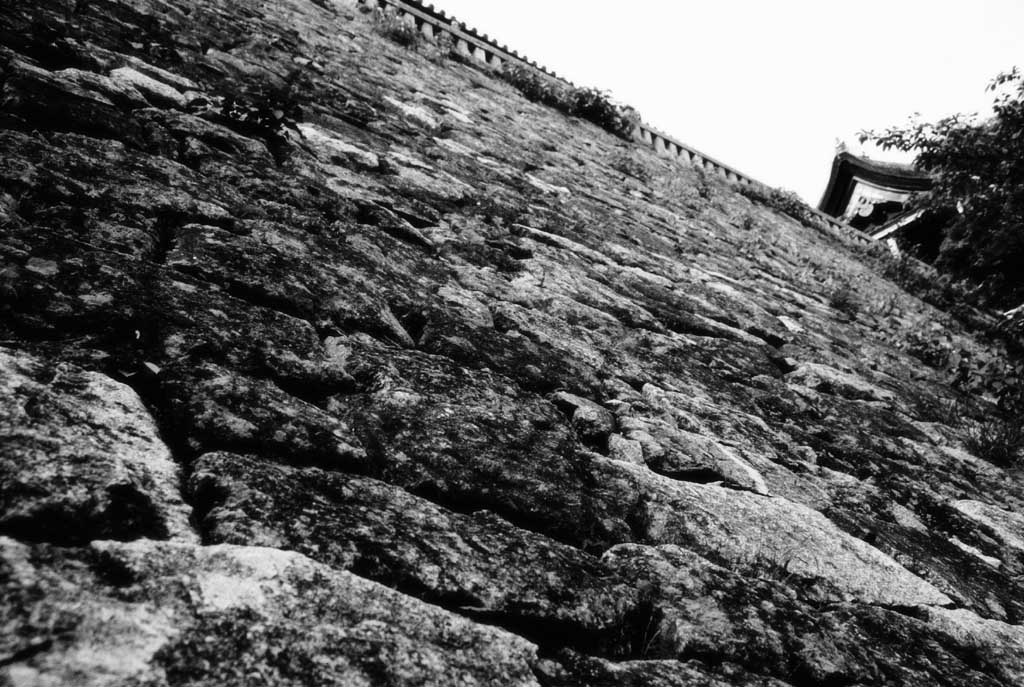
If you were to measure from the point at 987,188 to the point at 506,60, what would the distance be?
6.22 m

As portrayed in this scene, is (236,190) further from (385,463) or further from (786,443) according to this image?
(786,443)

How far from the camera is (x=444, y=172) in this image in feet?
11.1

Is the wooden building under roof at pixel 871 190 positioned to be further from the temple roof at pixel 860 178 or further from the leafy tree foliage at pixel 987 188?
the leafy tree foliage at pixel 987 188

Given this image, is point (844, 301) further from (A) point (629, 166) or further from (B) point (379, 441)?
(B) point (379, 441)

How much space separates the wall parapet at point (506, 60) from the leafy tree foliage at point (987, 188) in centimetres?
118

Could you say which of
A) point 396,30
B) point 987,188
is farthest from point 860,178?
point 396,30

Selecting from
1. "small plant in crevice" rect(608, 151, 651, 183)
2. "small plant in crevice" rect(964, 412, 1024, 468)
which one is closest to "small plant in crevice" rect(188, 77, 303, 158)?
"small plant in crevice" rect(608, 151, 651, 183)

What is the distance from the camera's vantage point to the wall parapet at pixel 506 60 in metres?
6.26

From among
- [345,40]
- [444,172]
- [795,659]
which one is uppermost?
[345,40]

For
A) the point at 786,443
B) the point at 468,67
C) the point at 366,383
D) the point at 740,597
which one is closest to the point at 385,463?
the point at 366,383

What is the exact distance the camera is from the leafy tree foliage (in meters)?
7.60

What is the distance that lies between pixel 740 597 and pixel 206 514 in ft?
3.79

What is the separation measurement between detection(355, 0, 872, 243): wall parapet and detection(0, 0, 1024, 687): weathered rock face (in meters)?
3.15

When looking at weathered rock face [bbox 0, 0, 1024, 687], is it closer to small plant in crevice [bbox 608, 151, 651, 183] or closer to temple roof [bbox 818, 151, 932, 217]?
small plant in crevice [bbox 608, 151, 651, 183]
